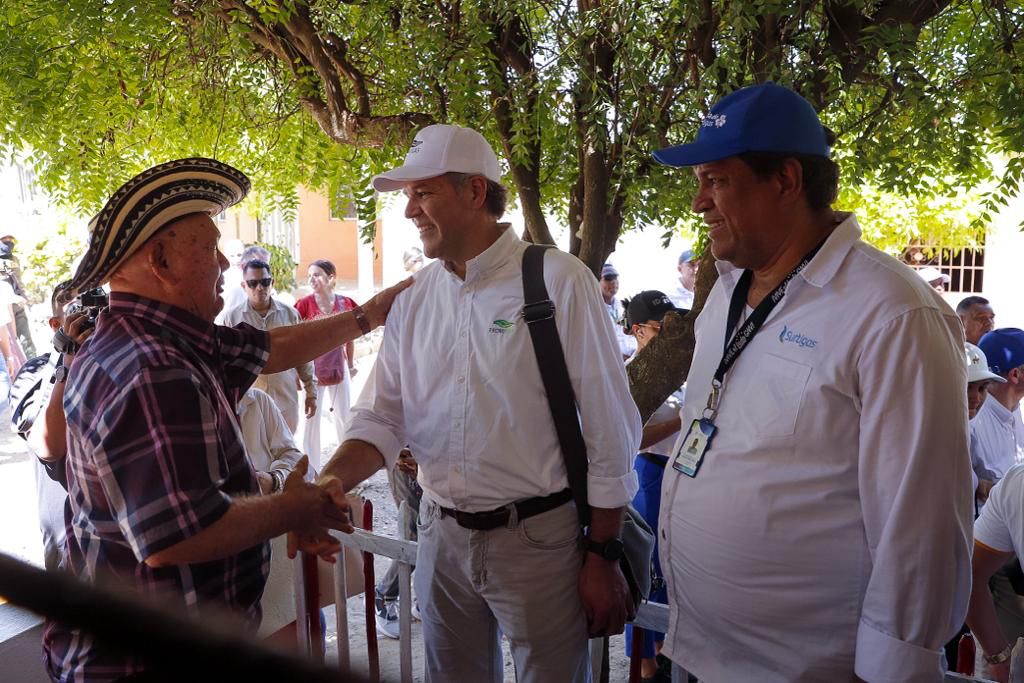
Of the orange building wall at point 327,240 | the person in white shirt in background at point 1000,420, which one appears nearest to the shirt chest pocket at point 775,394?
the person in white shirt in background at point 1000,420

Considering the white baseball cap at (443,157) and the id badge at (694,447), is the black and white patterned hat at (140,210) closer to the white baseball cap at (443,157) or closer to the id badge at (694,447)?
the white baseball cap at (443,157)

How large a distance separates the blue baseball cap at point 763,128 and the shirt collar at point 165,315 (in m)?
1.30

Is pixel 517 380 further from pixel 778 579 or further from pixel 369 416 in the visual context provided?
pixel 778 579

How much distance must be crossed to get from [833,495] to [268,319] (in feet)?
22.1

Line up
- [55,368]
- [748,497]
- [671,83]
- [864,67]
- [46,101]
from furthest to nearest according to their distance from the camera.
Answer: [46,101], [671,83], [864,67], [55,368], [748,497]

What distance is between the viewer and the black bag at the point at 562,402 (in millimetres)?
2652

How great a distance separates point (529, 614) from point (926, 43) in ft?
13.2

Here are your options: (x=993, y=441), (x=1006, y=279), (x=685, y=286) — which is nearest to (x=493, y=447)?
(x=993, y=441)

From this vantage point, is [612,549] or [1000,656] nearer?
[612,549]

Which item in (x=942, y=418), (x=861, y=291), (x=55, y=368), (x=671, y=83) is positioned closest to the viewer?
(x=942, y=418)

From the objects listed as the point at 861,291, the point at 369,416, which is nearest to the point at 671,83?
the point at 369,416

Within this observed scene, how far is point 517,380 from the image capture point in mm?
2682

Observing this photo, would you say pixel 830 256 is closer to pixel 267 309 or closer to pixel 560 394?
pixel 560 394

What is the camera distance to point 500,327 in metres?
2.74
